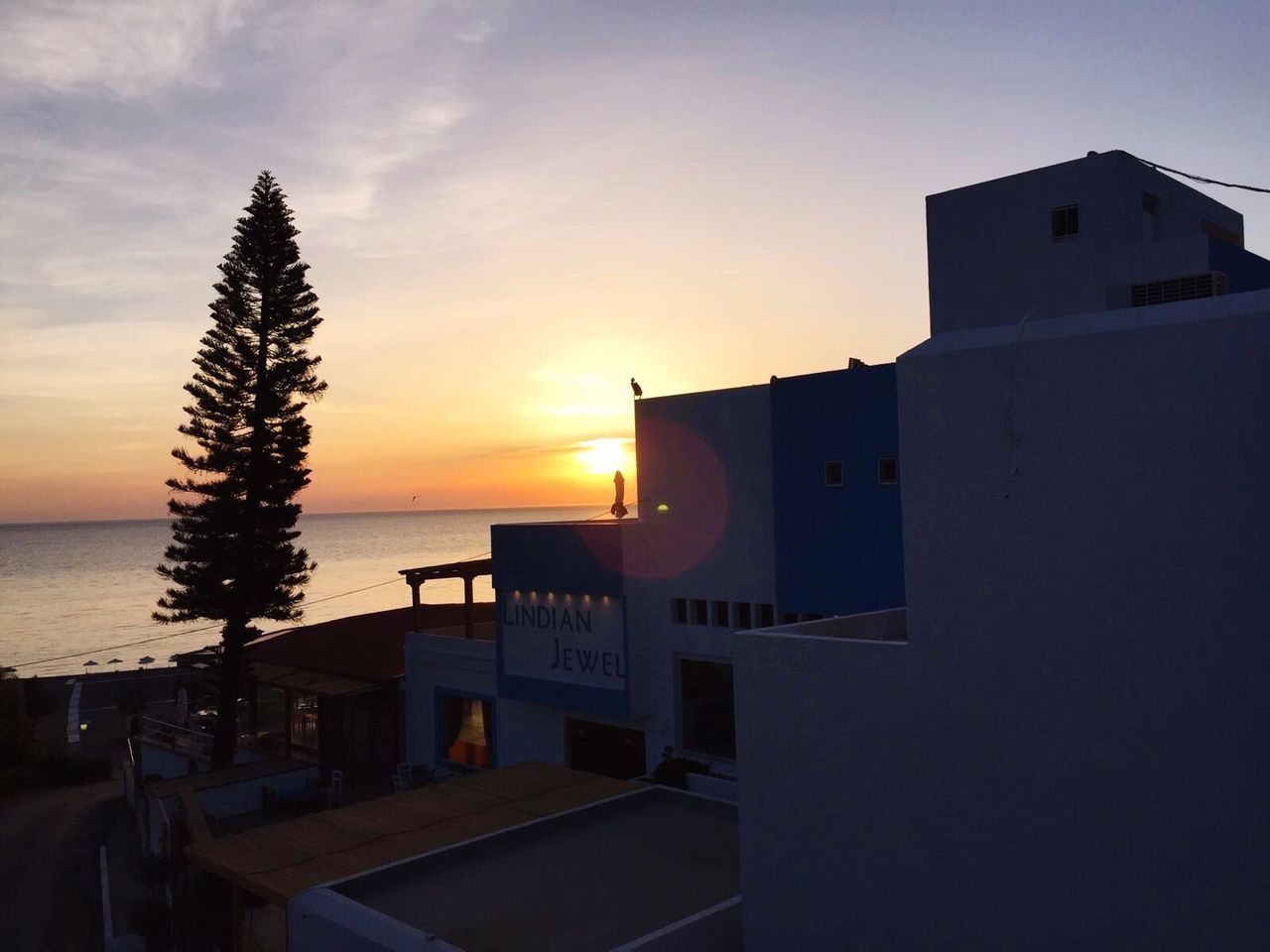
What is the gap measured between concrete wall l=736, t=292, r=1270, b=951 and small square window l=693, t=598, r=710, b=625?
9.83 m

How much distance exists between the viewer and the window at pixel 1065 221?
35.7 ft

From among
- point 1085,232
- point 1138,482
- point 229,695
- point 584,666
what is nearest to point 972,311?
point 1085,232

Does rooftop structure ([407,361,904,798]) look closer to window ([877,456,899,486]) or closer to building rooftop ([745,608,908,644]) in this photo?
window ([877,456,899,486])

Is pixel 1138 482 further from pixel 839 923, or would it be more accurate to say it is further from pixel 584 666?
pixel 584 666

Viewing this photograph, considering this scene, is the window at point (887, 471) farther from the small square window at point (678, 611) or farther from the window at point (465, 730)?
the window at point (465, 730)

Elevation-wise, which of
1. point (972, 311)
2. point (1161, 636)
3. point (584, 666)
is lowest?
point (584, 666)

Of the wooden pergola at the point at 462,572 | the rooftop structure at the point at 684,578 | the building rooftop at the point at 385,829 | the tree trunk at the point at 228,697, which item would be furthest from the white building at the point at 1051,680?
the tree trunk at the point at 228,697

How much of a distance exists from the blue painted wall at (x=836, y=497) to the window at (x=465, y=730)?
8.96m

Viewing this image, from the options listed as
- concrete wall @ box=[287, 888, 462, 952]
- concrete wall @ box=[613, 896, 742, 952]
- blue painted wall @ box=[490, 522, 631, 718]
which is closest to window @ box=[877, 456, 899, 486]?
blue painted wall @ box=[490, 522, 631, 718]

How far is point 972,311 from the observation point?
1176 centimetres

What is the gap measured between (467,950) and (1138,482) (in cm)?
630

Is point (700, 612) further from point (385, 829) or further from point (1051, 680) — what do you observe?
point (1051, 680)

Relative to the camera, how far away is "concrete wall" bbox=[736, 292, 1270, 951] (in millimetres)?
5090

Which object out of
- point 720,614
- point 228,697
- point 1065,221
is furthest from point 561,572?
point 228,697
